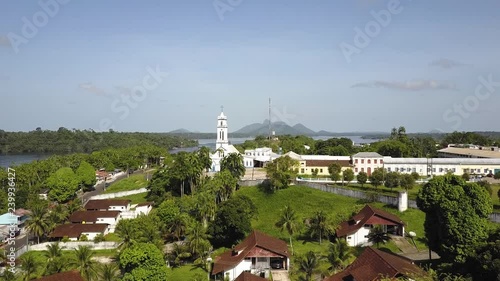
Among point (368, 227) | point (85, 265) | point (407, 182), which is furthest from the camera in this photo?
point (407, 182)

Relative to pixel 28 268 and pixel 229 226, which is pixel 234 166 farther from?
pixel 28 268

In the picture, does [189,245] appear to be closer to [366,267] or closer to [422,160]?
[366,267]

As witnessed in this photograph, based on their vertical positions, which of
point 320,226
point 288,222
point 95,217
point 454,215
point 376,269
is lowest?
point 95,217

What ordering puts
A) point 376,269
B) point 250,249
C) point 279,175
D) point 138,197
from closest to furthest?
1. point 376,269
2. point 250,249
3. point 279,175
4. point 138,197

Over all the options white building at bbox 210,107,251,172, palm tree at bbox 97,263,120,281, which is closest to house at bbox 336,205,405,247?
palm tree at bbox 97,263,120,281

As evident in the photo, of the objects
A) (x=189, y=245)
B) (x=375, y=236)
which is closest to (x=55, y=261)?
(x=189, y=245)

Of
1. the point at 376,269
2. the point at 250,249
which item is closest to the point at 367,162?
the point at 250,249
